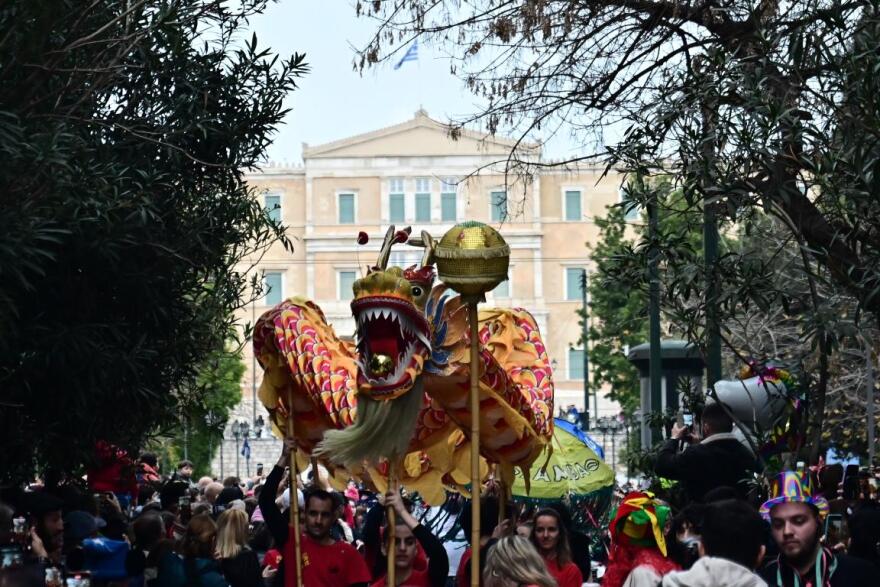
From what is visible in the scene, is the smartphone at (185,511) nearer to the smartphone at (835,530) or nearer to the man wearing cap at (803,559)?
the smartphone at (835,530)

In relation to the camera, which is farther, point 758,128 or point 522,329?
point 522,329

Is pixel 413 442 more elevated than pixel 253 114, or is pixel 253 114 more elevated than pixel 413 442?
pixel 253 114

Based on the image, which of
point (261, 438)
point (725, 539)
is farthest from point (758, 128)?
point (261, 438)

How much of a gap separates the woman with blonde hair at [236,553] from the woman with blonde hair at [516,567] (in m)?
4.32

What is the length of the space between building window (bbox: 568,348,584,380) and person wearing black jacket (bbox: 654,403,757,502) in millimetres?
73550

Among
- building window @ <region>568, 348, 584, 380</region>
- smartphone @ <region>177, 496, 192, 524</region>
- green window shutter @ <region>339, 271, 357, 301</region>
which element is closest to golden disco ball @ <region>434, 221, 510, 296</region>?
smartphone @ <region>177, 496, 192, 524</region>

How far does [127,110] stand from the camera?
521 inches

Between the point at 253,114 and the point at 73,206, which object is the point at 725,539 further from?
the point at 253,114

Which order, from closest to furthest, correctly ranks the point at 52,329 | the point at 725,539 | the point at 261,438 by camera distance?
1. the point at 725,539
2. the point at 52,329
3. the point at 261,438

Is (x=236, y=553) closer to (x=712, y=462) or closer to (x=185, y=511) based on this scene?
(x=185, y=511)

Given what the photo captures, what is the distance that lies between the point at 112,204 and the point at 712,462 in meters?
4.28

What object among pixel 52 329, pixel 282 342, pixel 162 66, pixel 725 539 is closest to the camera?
pixel 725 539

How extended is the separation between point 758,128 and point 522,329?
1987mm

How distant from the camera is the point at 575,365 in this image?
8575 cm
